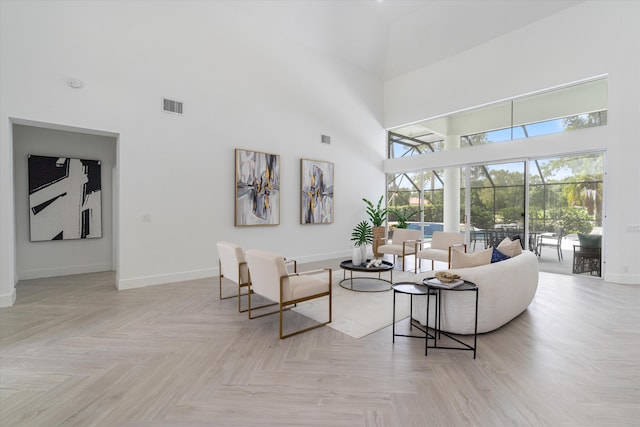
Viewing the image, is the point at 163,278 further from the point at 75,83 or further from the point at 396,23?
the point at 396,23

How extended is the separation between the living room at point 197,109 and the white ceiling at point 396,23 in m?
0.15

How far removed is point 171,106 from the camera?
17.9 ft

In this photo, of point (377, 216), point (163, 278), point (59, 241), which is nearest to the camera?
point (163, 278)

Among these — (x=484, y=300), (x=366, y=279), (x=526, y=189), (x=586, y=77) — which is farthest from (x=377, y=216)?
(x=484, y=300)

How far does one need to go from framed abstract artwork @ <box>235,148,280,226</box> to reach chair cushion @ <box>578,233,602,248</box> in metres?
6.32

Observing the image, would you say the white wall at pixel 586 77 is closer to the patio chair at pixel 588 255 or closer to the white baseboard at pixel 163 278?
the patio chair at pixel 588 255

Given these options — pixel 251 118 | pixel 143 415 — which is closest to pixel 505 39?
pixel 251 118

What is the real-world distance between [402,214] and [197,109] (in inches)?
242

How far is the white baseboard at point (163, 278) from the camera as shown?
4.98 meters

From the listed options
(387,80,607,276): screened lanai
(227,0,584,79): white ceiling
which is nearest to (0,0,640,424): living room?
A: (227,0,584,79): white ceiling

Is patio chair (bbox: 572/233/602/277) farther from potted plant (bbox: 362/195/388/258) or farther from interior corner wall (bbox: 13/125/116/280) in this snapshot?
interior corner wall (bbox: 13/125/116/280)

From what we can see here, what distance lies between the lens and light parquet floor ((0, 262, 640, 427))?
2010mm

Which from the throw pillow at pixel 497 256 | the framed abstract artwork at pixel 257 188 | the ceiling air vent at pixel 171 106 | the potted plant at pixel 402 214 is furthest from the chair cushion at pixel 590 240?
the ceiling air vent at pixel 171 106

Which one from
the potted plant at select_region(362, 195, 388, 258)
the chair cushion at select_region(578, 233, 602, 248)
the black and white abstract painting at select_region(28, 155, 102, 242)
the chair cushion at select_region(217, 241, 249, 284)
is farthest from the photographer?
the potted plant at select_region(362, 195, 388, 258)
